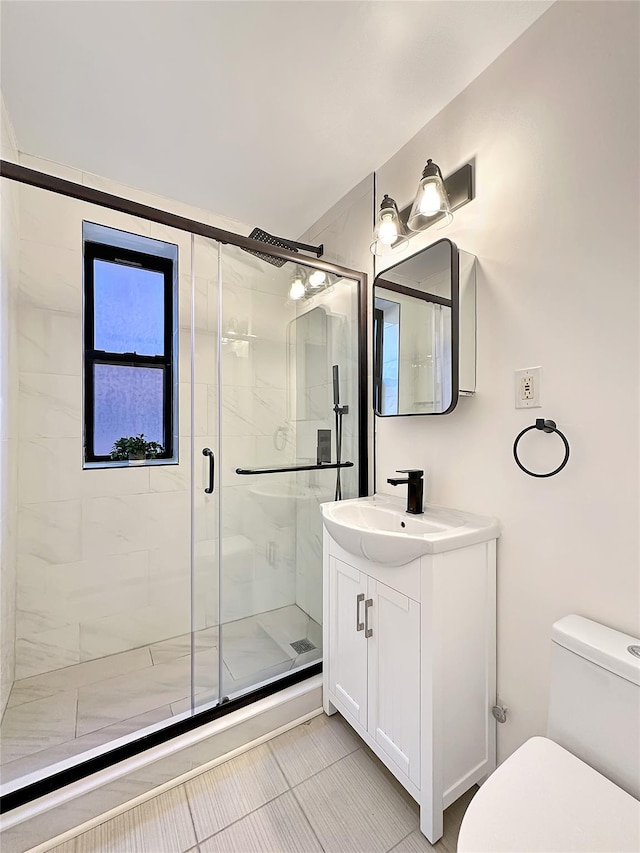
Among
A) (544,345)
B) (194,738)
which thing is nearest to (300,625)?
(194,738)

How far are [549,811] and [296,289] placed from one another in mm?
1899

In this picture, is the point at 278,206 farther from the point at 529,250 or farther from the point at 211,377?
the point at 529,250

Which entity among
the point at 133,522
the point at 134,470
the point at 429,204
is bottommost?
the point at 133,522

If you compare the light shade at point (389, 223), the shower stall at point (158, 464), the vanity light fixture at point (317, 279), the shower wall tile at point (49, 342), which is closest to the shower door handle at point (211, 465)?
the shower stall at point (158, 464)

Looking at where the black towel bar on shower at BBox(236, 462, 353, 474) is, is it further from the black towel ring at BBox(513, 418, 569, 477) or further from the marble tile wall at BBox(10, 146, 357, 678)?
the black towel ring at BBox(513, 418, 569, 477)

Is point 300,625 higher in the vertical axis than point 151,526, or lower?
lower

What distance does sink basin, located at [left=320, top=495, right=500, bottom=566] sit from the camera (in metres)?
1.15

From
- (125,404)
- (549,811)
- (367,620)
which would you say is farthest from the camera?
(125,404)

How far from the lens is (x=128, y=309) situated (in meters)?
2.14

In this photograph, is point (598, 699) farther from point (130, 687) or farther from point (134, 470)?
point (134, 470)

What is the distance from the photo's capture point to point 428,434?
1.59m

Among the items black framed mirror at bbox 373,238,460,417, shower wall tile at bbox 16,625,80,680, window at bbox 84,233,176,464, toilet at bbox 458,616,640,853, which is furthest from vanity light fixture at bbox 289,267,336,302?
shower wall tile at bbox 16,625,80,680

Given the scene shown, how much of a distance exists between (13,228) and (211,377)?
3.40 ft

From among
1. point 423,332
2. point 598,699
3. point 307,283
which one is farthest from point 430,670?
point 307,283
